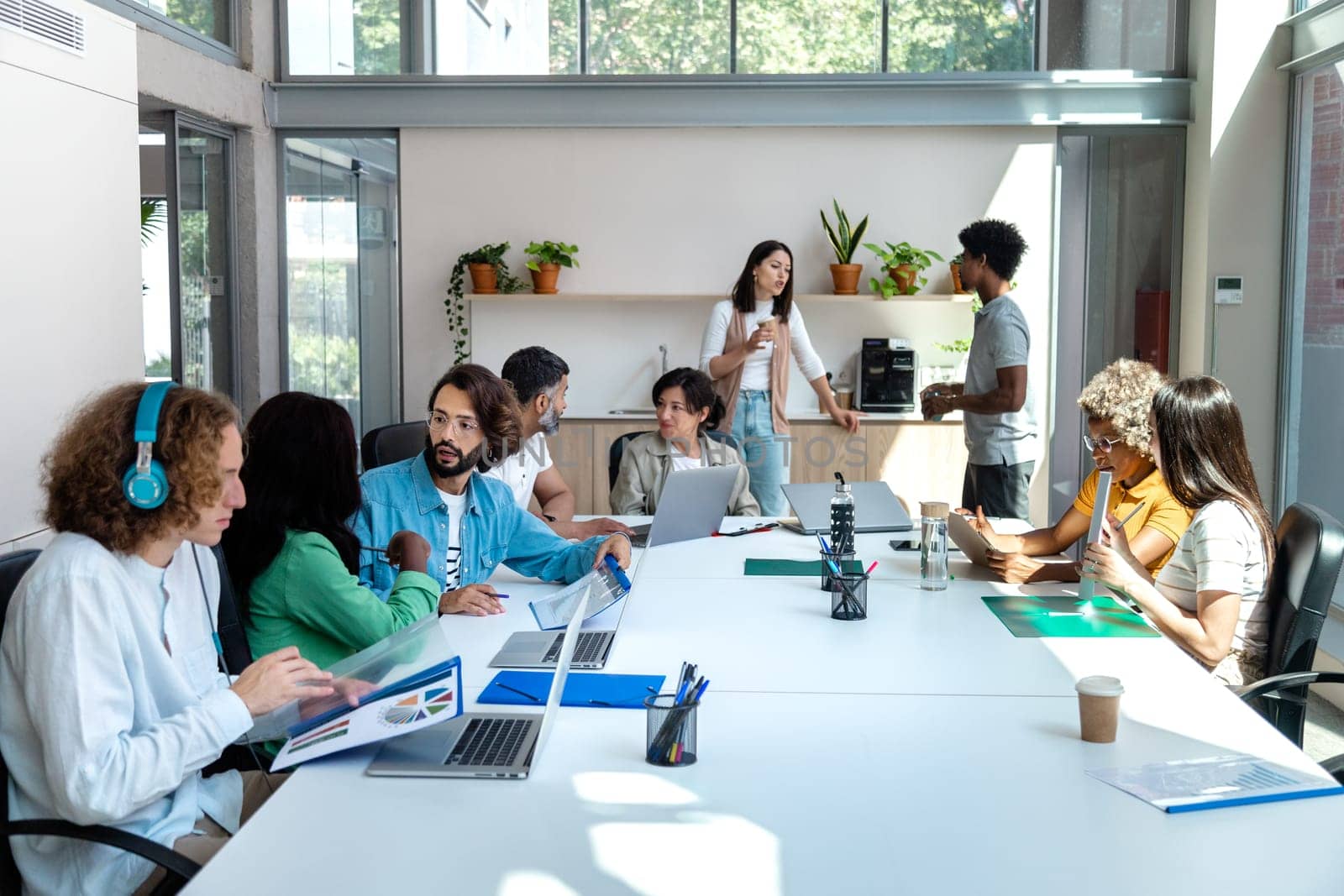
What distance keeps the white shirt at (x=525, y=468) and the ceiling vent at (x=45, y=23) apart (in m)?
1.84

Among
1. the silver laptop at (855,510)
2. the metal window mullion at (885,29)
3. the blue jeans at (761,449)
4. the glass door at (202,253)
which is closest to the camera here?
the silver laptop at (855,510)

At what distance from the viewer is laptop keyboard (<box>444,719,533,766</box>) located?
6.33 feet

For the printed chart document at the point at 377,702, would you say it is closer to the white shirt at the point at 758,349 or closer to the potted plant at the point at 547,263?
the white shirt at the point at 758,349

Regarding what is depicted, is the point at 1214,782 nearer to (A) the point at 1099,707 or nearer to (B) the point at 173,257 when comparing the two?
(A) the point at 1099,707

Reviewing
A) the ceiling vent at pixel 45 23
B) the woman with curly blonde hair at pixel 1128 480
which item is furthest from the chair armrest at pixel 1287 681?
the ceiling vent at pixel 45 23

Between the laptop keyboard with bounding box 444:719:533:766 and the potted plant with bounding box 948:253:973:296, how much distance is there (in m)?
5.17

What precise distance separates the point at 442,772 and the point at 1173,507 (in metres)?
2.18

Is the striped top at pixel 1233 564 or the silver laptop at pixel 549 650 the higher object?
the striped top at pixel 1233 564

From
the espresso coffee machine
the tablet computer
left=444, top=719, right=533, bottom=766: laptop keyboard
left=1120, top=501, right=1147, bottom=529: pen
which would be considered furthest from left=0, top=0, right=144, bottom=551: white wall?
the espresso coffee machine

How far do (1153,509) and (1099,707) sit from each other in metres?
1.46

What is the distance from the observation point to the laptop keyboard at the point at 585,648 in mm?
2494

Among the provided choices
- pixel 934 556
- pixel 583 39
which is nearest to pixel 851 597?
pixel 934 556

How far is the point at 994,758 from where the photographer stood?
1.97m

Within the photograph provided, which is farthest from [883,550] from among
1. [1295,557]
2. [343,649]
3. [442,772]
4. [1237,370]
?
[1237,370]
